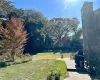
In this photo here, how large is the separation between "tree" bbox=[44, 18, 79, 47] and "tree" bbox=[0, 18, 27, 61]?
3148cm

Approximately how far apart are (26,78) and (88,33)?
7.85 meters

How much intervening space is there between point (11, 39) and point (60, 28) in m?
37.3

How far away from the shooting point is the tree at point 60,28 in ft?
193

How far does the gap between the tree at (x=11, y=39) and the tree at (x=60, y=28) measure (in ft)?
Result: 103

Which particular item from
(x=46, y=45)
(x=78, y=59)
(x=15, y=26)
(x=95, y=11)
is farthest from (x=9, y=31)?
(x=46, y=45)

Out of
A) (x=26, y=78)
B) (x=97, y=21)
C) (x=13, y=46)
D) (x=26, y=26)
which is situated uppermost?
(x=26, y=26)

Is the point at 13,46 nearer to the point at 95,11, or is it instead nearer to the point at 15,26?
the point at 15,26

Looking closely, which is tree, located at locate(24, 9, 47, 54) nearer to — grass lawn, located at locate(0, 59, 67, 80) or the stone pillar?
grass lawn, located at locate(0, 59, 67, 80)

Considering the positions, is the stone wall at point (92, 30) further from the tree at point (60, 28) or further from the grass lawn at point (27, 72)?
the tree at point (60, 28)

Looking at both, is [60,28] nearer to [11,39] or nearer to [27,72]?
[11,39]

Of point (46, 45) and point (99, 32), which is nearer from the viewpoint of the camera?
point (99, 32)

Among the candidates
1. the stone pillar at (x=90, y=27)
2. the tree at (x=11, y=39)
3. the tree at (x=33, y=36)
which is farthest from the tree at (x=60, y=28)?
the stone pillar at (x=90, y=27)

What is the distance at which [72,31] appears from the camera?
6312 cm

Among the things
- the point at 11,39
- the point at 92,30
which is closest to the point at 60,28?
the point at 11,39
